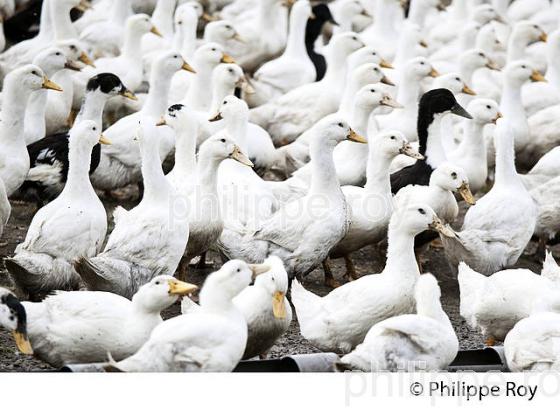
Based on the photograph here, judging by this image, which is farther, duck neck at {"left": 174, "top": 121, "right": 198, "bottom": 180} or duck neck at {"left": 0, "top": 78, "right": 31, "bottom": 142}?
duck neck at {"left": 0, "top": 78, "right": 31, "bottom": 142}

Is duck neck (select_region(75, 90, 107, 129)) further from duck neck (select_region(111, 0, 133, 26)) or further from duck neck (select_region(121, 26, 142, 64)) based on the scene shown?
duck neck (select_region(111, 0, 133, 26))

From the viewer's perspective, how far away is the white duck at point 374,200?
28.7 feet

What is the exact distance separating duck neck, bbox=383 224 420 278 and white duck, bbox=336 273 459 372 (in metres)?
0.72

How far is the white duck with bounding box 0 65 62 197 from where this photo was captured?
8.92 metres

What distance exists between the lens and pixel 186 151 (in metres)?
8.91

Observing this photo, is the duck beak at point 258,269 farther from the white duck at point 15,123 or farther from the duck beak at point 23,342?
the white duck at point 15,123

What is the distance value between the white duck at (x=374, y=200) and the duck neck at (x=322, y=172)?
1.01ft

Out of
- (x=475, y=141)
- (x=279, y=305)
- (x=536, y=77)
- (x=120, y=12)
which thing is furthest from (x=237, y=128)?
(x=120, y=12)

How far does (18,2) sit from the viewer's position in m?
15.2

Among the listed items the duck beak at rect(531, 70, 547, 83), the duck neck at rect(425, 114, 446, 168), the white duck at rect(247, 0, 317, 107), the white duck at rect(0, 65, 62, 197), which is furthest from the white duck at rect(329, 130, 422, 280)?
the white duck at rect(247, 0, 317, 107)

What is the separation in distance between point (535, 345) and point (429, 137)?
11.5 feet

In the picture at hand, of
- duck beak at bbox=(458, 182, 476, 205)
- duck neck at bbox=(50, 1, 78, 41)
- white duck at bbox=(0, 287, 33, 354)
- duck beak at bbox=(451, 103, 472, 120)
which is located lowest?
duck neck at bbox=(50, 1, 78, 41)

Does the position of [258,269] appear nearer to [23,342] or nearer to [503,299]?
[23,342]

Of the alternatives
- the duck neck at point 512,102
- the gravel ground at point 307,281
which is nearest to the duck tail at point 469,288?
the gravel ground at point 307,281
